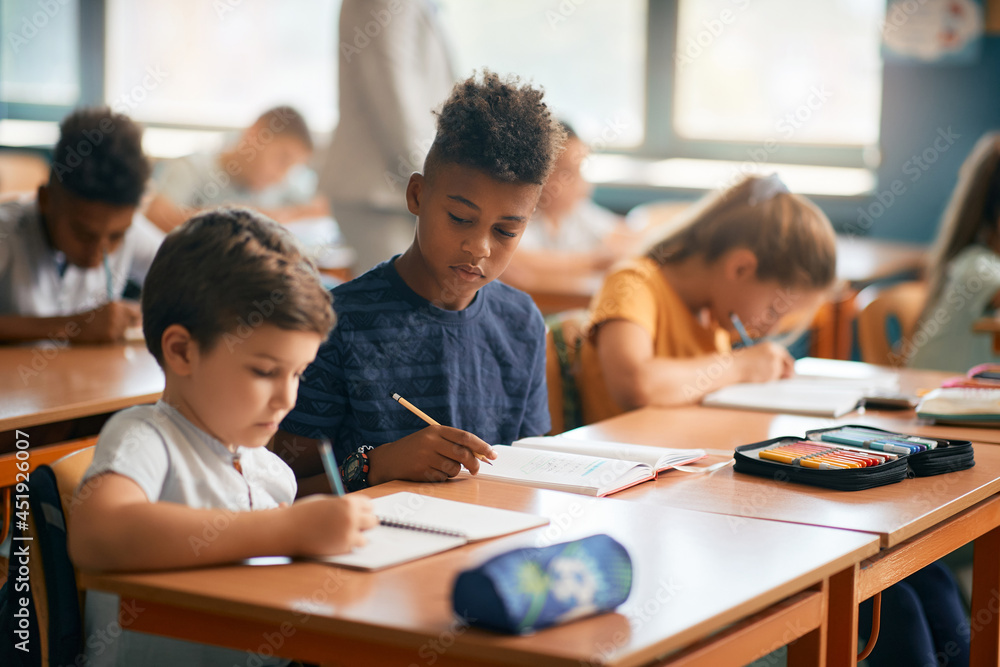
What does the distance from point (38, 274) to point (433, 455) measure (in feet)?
4.85

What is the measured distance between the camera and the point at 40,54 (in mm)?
6789

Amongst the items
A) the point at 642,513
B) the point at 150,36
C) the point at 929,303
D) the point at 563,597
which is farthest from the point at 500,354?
the point at 150,36

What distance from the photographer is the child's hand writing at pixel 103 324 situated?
7.54ft

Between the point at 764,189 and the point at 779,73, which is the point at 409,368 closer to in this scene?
the point at 764,189

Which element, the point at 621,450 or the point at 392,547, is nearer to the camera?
the point at 392,547

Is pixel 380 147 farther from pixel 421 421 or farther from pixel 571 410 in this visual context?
pixel 421 421

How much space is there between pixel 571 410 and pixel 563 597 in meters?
1.30

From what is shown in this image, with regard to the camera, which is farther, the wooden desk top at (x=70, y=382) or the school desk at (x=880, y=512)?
the wooden desk top at (x=70, y=382)

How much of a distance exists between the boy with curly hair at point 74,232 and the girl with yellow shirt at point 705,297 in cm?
107

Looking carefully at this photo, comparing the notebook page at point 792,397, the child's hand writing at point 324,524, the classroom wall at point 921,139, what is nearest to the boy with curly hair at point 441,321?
the child's hand writing at point 324,524

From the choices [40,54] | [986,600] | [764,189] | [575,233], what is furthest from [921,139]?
[40,54]

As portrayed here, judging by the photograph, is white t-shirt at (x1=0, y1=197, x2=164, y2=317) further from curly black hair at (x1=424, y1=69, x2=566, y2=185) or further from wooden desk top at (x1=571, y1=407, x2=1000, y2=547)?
wooden desk top at (x1=571, y1=407, x2=1000, y2=547)

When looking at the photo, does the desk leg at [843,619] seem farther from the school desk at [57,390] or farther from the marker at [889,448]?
the school desk at [57,390]

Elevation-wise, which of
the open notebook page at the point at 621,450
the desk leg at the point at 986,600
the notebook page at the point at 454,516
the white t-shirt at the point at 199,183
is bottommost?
the desk leg at the point at 986,600
